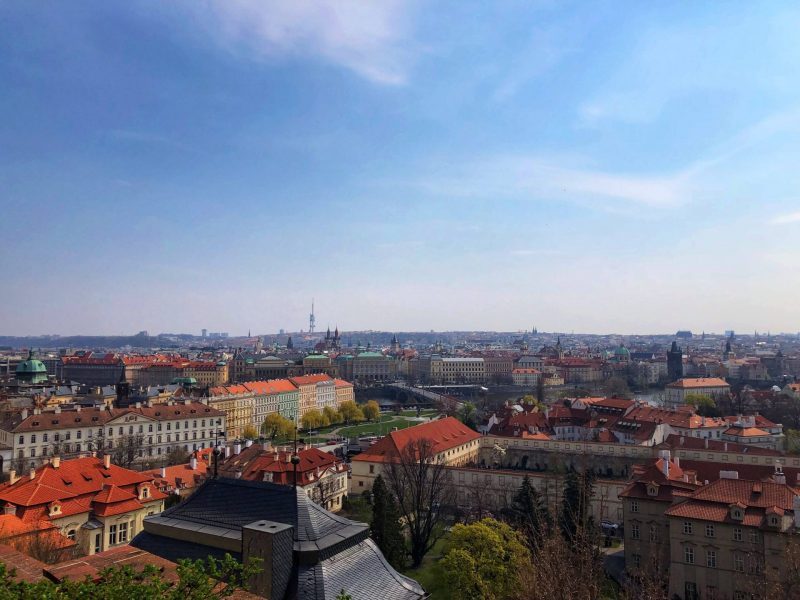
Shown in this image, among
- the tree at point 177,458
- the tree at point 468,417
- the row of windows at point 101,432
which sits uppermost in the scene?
the row of windows at point 101,432

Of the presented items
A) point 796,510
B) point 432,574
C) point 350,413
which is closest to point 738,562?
point 796,510

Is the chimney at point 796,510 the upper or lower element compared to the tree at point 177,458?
upper

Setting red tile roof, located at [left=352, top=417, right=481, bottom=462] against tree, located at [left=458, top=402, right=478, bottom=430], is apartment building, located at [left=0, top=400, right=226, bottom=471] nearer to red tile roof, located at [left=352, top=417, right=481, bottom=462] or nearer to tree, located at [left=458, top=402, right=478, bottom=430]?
red tile roof, located at [left=352, top=417, right=481, bottom=462]

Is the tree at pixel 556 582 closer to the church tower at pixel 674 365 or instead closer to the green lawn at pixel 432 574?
the green lawn at pixel 432 574

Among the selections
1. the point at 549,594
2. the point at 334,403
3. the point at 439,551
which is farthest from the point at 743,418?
the point at 334,403

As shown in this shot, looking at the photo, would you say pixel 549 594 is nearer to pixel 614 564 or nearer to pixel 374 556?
pixel 374 556

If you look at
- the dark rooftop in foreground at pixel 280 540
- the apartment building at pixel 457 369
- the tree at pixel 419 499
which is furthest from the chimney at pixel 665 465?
the apartment building at pixel 457 369
